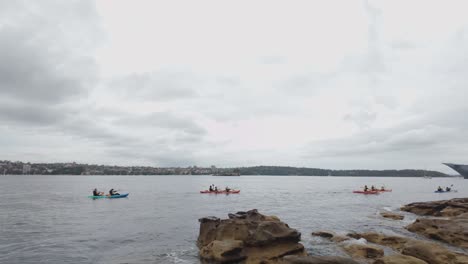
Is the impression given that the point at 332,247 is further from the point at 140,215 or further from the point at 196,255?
the point at 140,215

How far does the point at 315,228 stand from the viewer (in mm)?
40188

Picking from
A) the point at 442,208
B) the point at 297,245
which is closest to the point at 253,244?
the point at 297,245

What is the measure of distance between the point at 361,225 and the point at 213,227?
866 inches

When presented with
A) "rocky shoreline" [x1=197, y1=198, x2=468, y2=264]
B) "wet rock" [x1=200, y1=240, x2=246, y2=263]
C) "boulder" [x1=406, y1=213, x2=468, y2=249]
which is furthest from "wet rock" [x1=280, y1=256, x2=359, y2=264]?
"boulder" [x1=406, y1=213, x2=468, y2=249]

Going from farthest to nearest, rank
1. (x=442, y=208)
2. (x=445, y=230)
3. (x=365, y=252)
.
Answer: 1. (x=442, y=208)
2. (x=445, y=230)
3. (x=365, y=252)

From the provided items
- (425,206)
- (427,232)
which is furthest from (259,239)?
(425,206)

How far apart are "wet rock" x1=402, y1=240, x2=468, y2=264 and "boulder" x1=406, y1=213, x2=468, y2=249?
28.3ft

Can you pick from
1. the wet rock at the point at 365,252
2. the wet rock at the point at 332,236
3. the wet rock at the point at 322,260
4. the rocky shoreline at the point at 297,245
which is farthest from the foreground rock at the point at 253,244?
the wet rock at the point at 332,236

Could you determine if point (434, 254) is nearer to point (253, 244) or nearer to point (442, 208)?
point (253, 244)

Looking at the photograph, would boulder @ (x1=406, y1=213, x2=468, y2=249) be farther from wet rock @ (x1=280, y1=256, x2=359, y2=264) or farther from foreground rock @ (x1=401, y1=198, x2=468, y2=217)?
wet rock @ (x1=280, y1=256, x2=359, y2=264)

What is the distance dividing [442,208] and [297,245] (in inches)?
1486

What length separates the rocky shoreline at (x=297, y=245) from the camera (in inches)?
861

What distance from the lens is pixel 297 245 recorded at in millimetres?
25234

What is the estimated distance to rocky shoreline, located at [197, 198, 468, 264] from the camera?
21859 mm
